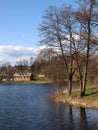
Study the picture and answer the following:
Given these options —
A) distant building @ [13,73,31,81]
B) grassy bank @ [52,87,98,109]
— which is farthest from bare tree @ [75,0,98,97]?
distant building @ [13,73,31,81]

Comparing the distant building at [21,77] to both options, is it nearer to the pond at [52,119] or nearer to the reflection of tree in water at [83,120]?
the pond at [52,119]

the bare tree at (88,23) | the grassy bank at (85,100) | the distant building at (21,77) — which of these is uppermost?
the bare tree at (88,23)

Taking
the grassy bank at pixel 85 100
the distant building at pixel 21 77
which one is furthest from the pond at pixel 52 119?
the distant building at pixel 21 77

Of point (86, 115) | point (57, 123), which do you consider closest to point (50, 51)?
point (86, 115)

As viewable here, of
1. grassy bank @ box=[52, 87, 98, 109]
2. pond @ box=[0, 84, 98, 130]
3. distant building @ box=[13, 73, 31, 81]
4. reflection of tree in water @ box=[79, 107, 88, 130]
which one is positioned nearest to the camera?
reflection of tree in water @ box=[79, 107, 88, 130]

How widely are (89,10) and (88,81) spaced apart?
19410 mm

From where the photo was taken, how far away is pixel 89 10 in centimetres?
4494

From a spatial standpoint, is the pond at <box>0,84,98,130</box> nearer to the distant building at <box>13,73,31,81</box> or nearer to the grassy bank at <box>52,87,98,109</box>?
the grassy bank at <box>52,87,98,109</box>

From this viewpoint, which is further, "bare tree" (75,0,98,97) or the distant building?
the distant building

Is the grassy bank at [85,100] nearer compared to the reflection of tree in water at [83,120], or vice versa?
the reflection of tree in water at [83,120]

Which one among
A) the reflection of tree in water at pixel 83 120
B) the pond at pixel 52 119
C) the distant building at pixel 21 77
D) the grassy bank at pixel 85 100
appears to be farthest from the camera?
the distant building at pixel 21 77

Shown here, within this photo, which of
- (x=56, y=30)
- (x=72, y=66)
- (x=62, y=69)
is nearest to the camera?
(x=56, y=30)

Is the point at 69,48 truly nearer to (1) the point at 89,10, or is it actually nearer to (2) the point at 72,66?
(2) the point at 72,66

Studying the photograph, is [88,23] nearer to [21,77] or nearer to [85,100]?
[85,100]
